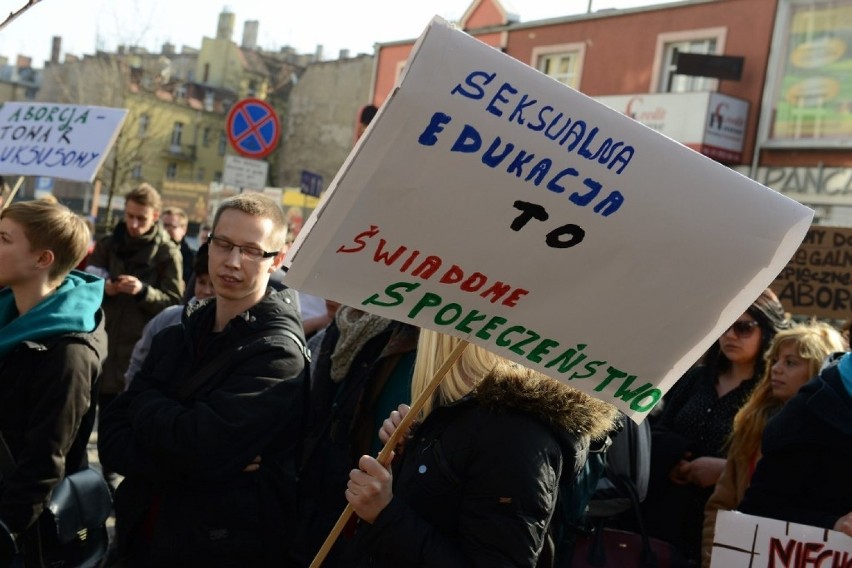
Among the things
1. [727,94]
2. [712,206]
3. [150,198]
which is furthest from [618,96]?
[712,206]

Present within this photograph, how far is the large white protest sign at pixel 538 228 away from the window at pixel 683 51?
21032 mm

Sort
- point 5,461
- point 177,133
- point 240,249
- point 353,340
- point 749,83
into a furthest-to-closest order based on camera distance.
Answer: point 177,133 → point 749,83 → point 353,340 → point 240,249 → point 5,461

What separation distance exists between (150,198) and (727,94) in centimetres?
1739

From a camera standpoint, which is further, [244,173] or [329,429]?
[244,173]

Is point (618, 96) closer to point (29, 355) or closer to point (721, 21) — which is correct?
point (721, 21)

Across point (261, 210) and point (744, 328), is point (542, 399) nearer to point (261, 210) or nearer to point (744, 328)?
point (261, 210)

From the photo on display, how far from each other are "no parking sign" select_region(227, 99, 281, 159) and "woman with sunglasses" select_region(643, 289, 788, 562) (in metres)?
5.89

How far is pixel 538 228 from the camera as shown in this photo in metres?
2.27

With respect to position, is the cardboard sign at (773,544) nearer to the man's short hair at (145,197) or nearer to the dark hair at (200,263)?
the dark hair at (200,263)

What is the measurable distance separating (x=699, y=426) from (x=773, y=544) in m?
1.49

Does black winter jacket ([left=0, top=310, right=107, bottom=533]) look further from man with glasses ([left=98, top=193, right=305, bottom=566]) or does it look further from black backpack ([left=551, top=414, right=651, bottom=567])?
black backpack ([left=551, top=414, right=651, bottom=567])

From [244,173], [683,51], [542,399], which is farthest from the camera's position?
[683,51]

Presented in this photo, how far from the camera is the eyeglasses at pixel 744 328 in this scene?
4.38 meters

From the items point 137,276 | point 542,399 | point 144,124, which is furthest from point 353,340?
point 144,124
